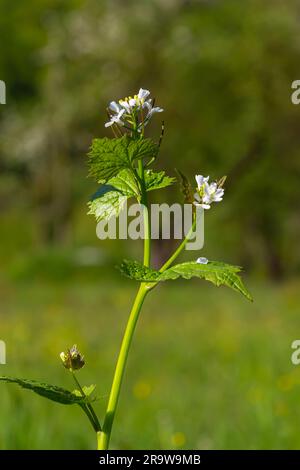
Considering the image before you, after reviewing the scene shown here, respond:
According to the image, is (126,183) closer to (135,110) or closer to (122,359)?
(135,110)

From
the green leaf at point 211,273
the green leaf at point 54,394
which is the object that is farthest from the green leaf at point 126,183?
the green leaf at point 54,394

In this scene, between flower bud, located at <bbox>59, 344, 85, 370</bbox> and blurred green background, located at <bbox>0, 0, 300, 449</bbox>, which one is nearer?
flower bud, located at <bbox>59, 344, 85, 370</bbox>

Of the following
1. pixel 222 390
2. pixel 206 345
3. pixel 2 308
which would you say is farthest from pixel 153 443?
pixel 2 308

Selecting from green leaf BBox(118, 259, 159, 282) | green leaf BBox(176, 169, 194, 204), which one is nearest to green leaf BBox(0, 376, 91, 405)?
green leaf BBox(118, 259, 159, 282)

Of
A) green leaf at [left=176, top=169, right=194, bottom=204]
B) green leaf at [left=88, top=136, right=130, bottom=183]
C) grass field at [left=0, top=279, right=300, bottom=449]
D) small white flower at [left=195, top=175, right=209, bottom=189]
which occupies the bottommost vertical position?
grass field at [left=0, top=279, right=300, bottom=449]

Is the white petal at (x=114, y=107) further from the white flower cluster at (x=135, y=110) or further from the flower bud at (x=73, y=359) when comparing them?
the flower bud at (x=73, y=359)

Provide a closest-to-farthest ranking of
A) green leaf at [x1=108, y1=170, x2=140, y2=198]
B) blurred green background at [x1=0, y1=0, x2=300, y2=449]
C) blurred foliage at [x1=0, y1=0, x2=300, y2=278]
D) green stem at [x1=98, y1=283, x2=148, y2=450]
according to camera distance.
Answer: green stem at [x1=98, y1=283, x2=148, y2=450]
green leaf at [x1=108, y1=170, x2=140, y2=198]
blurred green background at [x1=0, y1=0, x2=300, y2=449]
blurred foliage at [x1=0, y1=0, x2=300, y2=278]

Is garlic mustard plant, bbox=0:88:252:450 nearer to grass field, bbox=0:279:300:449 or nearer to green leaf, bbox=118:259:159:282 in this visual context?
green leaf, bbox=118:259:159:282
